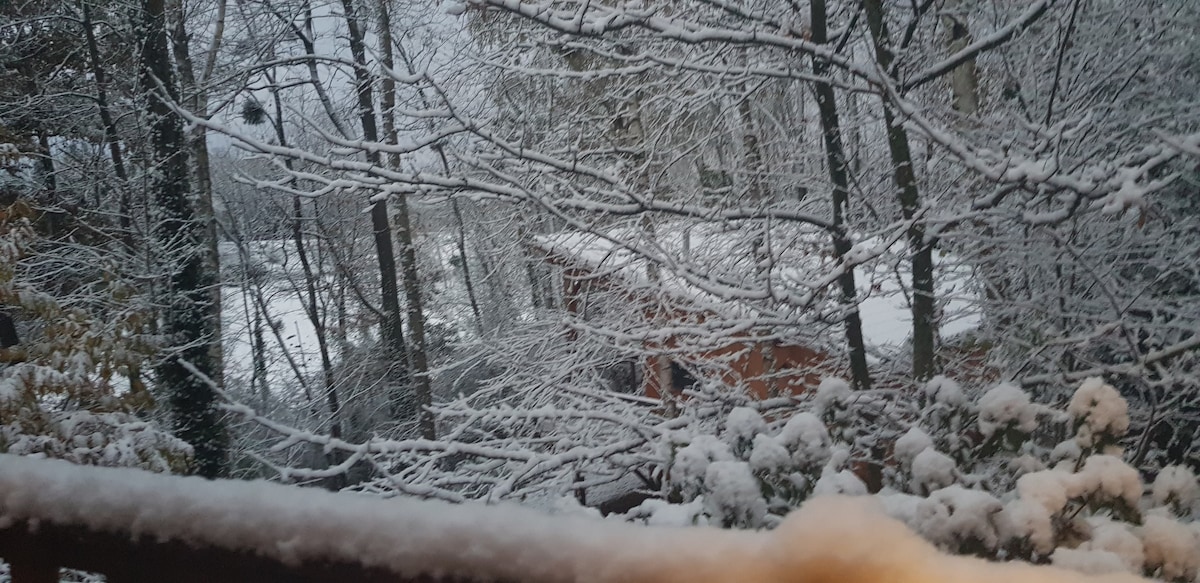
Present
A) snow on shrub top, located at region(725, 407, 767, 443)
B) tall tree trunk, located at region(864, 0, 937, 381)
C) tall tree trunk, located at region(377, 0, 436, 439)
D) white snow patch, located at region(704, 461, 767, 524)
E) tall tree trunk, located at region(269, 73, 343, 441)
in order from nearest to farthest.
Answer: white snow patch, located at region(704, 461, 767, 524) < snow on shrub top, located at region(725, 407, 767, 443) < tall tree trunk, located at region(864, 0, 937, 381) < tall tree trunk, located at region(377, 0, 436, 439) < tall tree trunk, located at region(269, 73, 343, 441)

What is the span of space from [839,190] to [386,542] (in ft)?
7.67

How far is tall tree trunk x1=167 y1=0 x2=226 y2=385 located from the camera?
142 inches

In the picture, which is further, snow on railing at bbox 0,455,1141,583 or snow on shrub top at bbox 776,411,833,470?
snow on shrub top at bbox 776,411,833,470

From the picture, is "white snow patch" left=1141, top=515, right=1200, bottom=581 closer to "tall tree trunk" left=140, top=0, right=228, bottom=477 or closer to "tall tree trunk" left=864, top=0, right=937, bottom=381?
"tall tree trunk" left=864, top=0, right=937, bottom=381

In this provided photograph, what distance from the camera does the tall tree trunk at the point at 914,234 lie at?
2346 millimetres

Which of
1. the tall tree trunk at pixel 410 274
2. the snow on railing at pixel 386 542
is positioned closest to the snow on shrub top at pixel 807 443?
the snow on railing at pixel 386 542

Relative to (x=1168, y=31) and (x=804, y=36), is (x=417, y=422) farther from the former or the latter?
(x=1168, y=31)

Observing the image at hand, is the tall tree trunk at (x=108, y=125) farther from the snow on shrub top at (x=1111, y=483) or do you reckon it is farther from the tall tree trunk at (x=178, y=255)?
the snow on shrub top at (x=1111, y=483)

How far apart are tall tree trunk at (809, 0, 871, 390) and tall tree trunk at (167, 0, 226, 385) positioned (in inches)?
109

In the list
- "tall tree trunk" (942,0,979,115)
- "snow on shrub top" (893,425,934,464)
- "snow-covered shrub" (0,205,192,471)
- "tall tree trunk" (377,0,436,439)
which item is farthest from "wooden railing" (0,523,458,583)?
"tall tree trunk" (942,0,979,115)

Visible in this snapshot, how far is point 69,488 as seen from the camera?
2.03ft

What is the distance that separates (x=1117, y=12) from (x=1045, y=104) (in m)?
0.38

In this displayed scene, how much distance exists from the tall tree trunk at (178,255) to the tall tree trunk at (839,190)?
2.56 meters

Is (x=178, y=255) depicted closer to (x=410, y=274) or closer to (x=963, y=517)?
(x=410, y=274)
